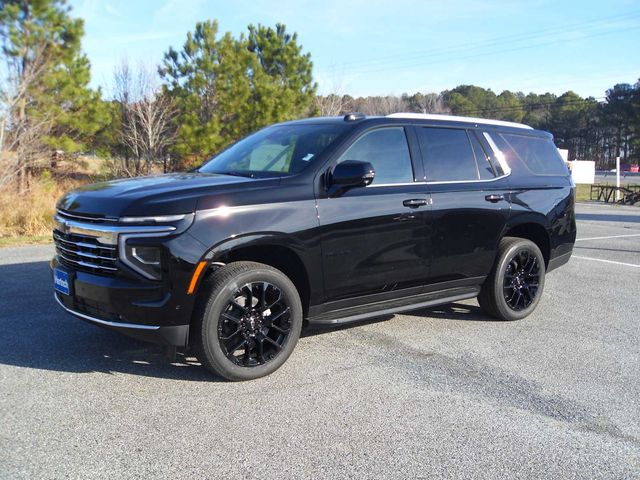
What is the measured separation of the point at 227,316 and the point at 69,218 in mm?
1383

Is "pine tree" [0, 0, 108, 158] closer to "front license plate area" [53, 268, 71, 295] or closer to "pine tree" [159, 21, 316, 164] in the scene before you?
"pine tree" [159, 21, 316, 164]

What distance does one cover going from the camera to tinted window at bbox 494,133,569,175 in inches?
237

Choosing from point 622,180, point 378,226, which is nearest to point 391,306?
point 378,226

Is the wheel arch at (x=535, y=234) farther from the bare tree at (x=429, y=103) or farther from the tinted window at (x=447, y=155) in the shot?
the bare tree at (x=429, y=103)

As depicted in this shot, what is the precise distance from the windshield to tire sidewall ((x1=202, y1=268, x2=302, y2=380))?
899 millimetres

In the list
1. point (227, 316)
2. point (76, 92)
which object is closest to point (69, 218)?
point (227, 316)

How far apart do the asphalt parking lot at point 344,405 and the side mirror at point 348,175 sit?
136 cm

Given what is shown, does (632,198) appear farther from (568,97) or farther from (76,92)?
(568,97)

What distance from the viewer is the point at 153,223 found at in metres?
3.78

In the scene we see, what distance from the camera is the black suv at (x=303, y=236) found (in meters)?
3.84

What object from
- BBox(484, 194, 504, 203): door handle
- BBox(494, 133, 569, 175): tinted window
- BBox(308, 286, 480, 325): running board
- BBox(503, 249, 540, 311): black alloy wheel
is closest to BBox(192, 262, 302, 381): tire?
BBox(308, 286, 480, 325): running board

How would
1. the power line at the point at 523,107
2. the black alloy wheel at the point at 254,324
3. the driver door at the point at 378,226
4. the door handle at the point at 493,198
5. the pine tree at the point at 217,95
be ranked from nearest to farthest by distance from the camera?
the black alloy wheel at the point at 254,324
the driver door at the point at 378,226
the door handle at the point at 493,198
the pine tree at the point at 217,95
the power line at the point at 523,107

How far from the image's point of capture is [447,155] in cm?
535

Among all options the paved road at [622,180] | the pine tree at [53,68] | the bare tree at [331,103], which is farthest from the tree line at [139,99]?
the paved road at [622,180]
